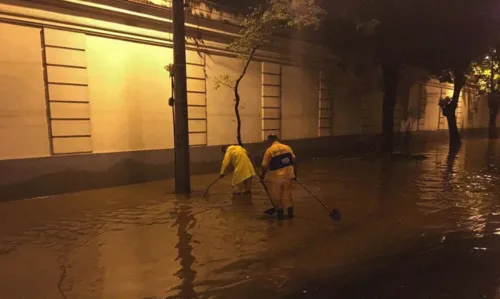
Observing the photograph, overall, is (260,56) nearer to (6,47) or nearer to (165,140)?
(165,140)

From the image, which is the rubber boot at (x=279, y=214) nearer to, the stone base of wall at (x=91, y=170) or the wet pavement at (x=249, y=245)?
the wet pavement at (x=249, y=245)

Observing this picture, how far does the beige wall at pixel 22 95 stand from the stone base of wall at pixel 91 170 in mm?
313

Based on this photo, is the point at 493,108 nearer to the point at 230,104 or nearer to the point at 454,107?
the point at 454,107

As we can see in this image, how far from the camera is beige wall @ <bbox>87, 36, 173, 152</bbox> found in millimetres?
9773

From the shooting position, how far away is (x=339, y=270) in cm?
469

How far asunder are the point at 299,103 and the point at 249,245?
1064cm

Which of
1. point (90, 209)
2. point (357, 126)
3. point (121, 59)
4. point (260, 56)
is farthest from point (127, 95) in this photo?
point (357, 126)

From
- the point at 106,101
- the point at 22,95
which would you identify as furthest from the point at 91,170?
the point at 22,95

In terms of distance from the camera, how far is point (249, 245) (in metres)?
5.61

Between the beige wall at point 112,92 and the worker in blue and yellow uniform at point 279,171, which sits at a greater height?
the beige wall at point 112,92

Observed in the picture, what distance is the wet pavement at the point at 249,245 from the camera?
423 cm

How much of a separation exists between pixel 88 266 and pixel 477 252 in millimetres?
4887

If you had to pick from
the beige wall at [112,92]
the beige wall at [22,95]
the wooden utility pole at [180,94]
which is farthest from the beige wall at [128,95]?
the wooden utility pole at [180,94]

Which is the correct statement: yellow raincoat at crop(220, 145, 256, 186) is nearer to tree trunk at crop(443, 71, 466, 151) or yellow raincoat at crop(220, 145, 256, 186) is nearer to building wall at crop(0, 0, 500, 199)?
building wall at crop(0, 0, 500, 199)
